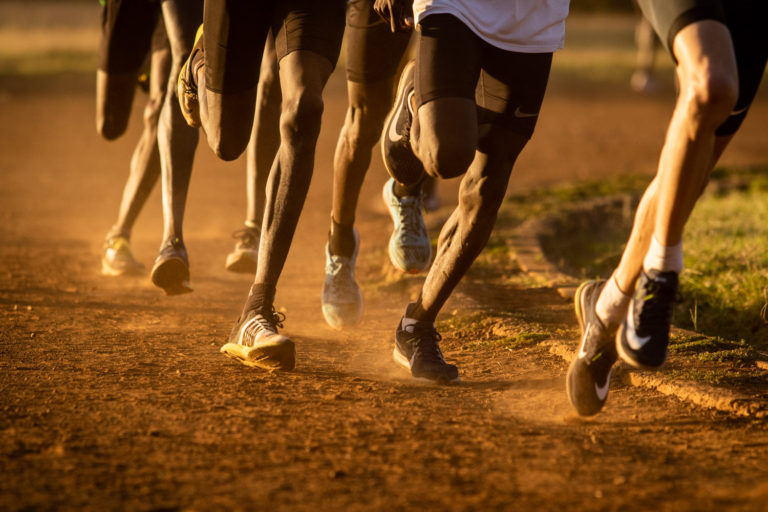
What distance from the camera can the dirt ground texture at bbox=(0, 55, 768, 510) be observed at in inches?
111

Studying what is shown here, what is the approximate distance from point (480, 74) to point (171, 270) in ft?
6.73

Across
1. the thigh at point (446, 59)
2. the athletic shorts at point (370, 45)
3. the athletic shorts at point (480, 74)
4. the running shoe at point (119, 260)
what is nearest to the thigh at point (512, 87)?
the athletic shorts at point (480, 74)

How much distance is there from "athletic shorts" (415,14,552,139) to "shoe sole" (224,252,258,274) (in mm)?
2115

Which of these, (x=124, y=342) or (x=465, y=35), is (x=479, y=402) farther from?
(x=124, y=342)

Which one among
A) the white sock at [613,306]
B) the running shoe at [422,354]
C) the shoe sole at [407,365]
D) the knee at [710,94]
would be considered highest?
the knee at [710,94]

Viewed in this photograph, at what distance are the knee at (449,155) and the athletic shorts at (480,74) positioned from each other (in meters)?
0.19

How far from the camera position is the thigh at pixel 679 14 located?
3.14m

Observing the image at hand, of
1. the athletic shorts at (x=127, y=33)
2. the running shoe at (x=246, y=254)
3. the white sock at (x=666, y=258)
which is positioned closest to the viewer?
the white sock at (x=666, y=258)

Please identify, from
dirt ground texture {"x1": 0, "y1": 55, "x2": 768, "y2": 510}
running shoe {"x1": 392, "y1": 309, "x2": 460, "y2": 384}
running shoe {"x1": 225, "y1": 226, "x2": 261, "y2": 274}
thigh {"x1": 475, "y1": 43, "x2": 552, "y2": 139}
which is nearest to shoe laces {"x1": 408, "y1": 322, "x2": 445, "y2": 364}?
running shoe {"x1": 392, "y1": 309, "x2": 460, "y2": 384}

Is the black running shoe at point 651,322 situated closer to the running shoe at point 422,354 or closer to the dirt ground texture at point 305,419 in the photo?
the dirt ground texture at point 305,419

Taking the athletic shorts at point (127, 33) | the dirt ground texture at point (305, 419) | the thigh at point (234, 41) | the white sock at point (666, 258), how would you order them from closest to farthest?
the dirt ground texture at point (305, 419) < the white sock at point (666, 258) < the thigh at point (234, 41) < the athletic shorts at point (127, 33)

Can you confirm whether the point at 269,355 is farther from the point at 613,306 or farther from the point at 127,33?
the point at 127,33

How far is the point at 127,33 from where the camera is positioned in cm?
588

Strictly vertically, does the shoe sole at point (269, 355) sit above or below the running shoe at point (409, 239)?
below
